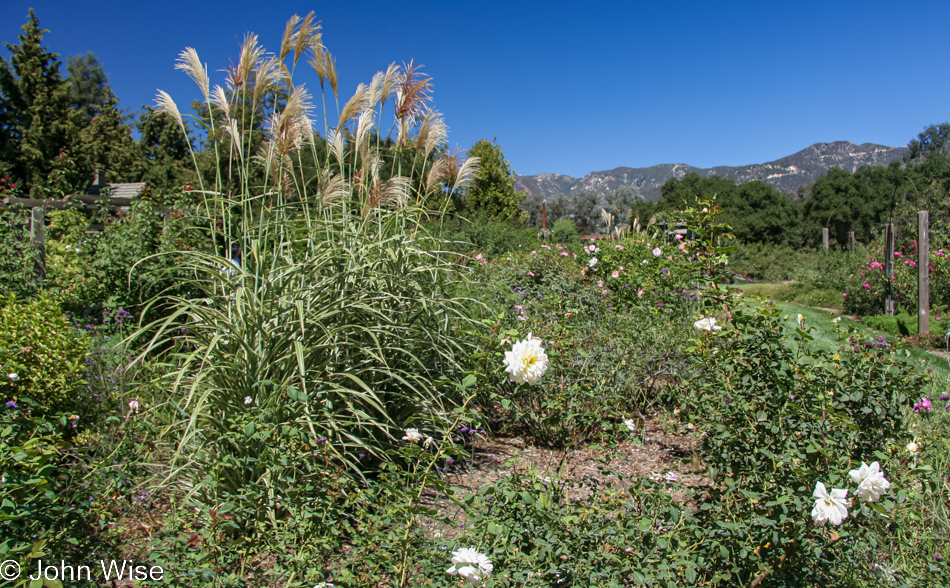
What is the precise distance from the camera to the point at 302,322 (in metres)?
2.00

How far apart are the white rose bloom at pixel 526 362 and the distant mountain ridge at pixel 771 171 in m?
124

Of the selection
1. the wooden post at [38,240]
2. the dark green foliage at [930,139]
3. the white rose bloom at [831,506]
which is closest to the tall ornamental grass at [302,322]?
the white rose bloom at [831,506]

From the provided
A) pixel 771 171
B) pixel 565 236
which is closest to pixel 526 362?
pixel 565 236

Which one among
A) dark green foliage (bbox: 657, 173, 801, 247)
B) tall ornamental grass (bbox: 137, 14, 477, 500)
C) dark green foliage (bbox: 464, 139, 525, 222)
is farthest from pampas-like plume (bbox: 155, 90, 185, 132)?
dark green foliage (bbox: 657, 173, 801, 247)

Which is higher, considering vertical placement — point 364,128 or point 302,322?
point 364,128

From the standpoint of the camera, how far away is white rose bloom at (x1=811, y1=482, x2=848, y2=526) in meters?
1.35

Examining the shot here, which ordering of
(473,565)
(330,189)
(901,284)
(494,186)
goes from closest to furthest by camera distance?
(473,565), (330,189), (901,284), (494,186)

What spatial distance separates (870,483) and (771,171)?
17476cm

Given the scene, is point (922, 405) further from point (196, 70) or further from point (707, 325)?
point (196, 70)

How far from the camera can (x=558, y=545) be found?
1.59 m

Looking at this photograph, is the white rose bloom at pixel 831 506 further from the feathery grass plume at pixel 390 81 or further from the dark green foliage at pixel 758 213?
the dark green foliage at pixel 758 213

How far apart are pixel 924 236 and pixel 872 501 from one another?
7501mm

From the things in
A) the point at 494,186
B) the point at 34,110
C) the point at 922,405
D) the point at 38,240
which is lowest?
the point at 922,405

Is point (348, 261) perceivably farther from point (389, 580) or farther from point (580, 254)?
point (580, 254)
